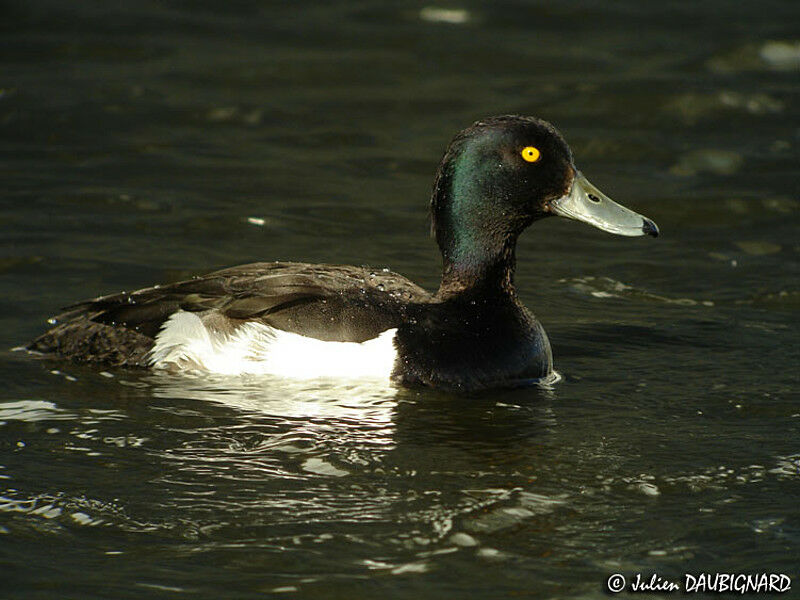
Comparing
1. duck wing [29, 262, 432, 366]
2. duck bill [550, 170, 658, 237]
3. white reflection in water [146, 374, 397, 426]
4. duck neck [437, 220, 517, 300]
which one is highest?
duck bill [550, 170, 658, 237]

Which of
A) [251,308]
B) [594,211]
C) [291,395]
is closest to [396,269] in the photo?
[594,211]

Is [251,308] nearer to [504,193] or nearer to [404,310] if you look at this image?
[404,310]

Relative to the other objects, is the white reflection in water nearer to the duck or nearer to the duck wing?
the duck

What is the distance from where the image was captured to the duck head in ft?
24.6

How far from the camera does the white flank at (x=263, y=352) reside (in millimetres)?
7090

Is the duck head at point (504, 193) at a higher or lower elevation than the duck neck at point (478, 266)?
higher

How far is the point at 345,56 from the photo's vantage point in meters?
14.1

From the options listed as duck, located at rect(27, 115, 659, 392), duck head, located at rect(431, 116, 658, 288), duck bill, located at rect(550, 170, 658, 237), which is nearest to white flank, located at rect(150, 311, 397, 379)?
duck, located at rect(27, 115, 659, 392)

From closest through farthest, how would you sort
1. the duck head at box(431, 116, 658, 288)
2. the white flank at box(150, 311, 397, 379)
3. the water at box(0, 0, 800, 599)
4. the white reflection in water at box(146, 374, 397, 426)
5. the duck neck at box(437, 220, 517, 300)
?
the water at box(0, 0, 800, 599), the white reflection in water at box(146, 374, 397, 426), the white flank at box(150, 311, 397, 379), the duck head at box(431, 116, 658, 288), the duck neck at box(437, 220, 517, 300)

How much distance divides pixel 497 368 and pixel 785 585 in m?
2.47

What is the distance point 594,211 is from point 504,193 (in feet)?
1.56

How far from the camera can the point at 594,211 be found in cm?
758

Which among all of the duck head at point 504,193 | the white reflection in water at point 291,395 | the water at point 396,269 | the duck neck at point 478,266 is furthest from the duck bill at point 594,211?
the white reflection in water at point 291,395

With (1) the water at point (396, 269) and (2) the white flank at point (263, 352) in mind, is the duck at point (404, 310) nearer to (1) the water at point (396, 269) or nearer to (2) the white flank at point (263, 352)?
(2) the white flank at point (263, 352)
